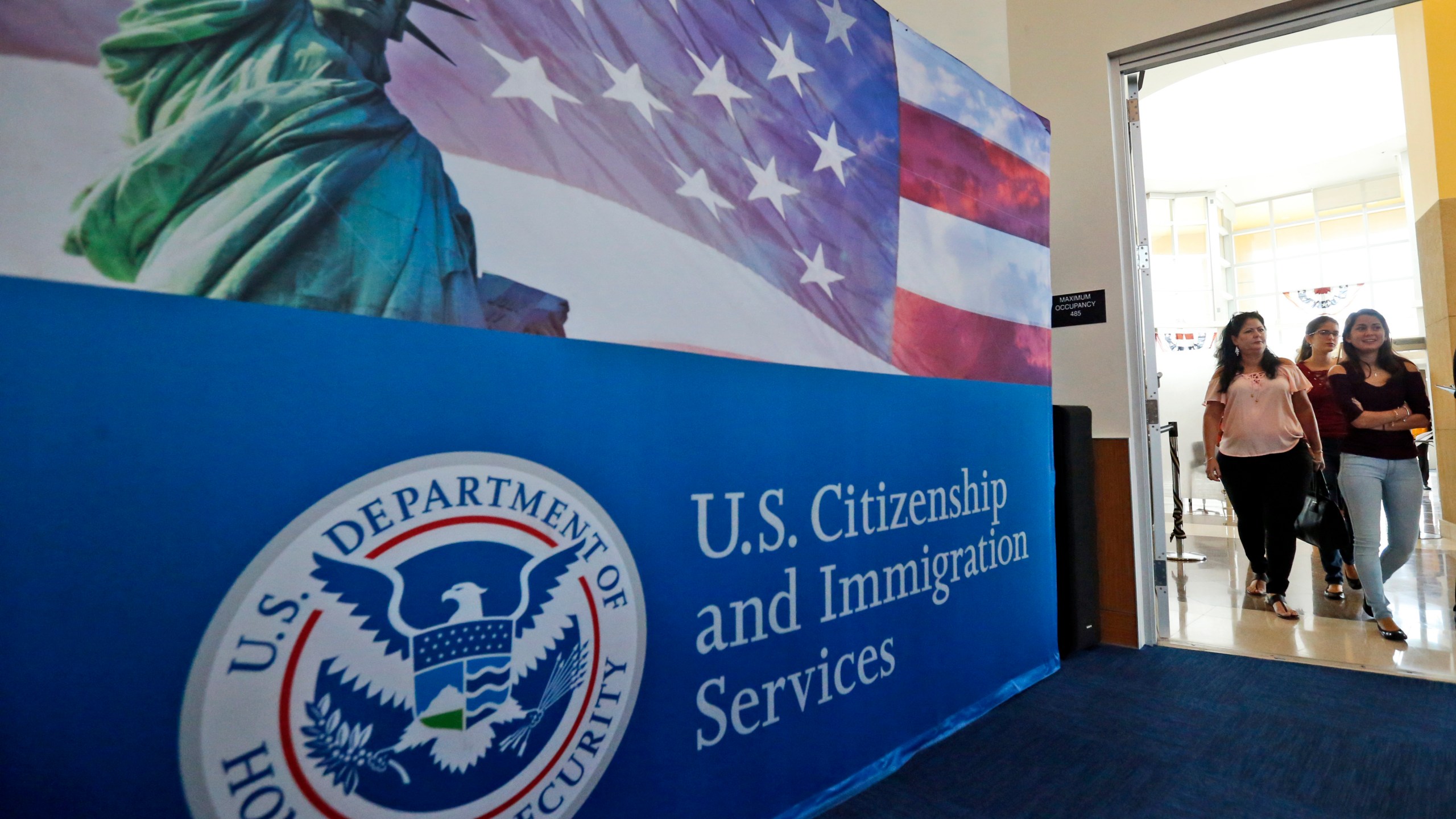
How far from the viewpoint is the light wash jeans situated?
2885 millimetres

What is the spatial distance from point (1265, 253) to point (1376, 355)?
29.8ft

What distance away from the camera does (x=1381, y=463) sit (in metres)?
2.91

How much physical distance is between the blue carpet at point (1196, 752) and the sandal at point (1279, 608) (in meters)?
0.74

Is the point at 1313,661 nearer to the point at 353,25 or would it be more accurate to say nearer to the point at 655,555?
the point at 655,555

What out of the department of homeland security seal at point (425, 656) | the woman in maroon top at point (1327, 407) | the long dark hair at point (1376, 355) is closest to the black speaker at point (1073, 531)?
the long dark hair at point (1376, 355)

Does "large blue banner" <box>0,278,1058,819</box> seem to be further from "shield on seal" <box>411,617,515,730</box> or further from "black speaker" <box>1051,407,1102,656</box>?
"black speaker" <box>1051,407,1102,656</box>

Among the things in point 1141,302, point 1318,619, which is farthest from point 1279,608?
point 1141,302

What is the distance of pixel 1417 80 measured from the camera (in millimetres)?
4625

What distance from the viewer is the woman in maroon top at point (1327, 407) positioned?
3693mm

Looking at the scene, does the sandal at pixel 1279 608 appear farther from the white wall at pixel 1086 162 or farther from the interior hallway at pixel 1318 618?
the white wall at pixel 1086 162

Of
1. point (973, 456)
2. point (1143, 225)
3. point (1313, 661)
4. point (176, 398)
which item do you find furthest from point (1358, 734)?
point (176, 398)

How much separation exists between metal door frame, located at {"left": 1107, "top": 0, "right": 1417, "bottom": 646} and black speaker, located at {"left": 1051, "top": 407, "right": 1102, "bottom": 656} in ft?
0.75

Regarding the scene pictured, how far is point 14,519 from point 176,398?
180 mm

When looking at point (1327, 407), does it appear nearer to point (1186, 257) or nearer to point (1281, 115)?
point (1281, 115)
